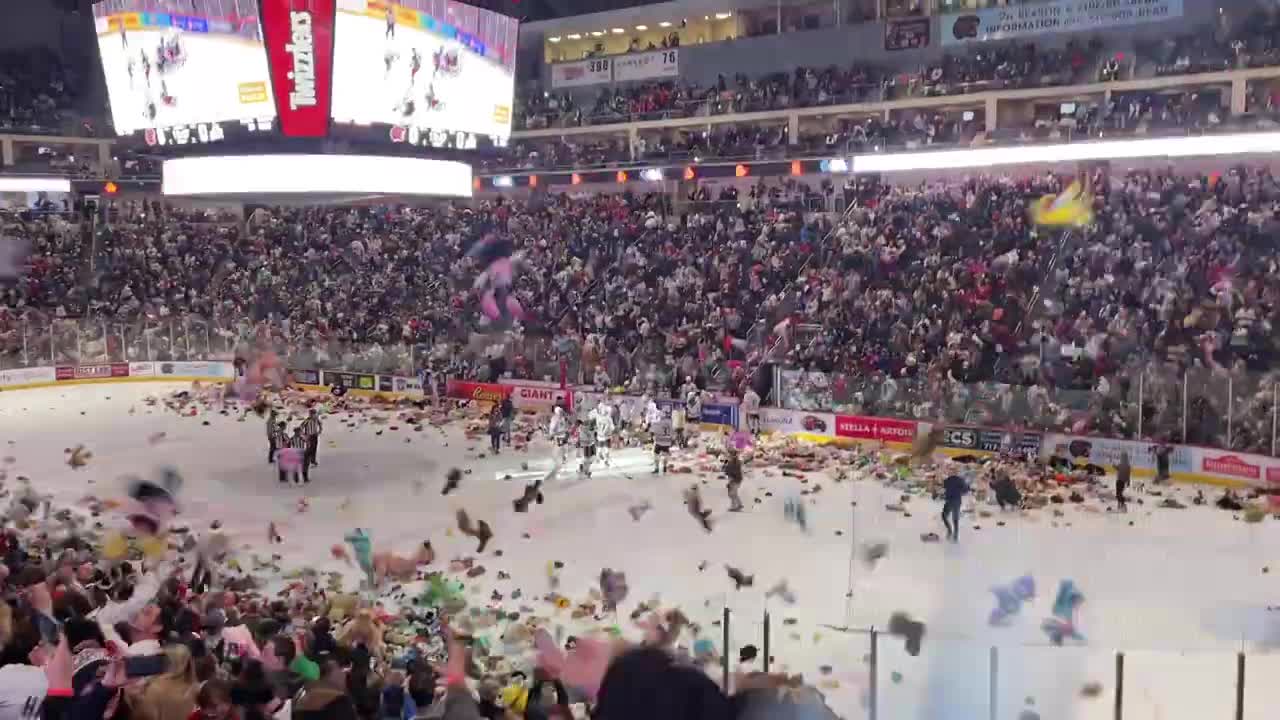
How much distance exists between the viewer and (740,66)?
41562mm

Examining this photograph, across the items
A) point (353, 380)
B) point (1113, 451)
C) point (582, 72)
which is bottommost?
point (1113, 451)

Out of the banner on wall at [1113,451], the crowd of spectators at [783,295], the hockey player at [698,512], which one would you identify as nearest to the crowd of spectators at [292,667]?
the hockey player at [698,512]

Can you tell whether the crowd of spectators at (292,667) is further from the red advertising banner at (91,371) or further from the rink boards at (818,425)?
Answer: the red advertising banner at (91,371)

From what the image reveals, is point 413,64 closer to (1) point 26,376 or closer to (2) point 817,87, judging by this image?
(2) point 817,87

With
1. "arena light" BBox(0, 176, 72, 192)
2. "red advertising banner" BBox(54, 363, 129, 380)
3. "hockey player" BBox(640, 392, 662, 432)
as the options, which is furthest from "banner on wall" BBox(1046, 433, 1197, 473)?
"arena light" BBox(0, 176, 72, 192)

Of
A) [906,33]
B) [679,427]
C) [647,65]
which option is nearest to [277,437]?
[679,427]

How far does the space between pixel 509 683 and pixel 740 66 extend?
1381 inches

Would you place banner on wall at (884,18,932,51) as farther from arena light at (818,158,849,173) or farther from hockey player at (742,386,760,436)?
hockey player at (742,386,760,436)

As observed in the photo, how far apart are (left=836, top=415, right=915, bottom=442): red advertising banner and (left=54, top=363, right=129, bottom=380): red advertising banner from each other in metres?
24.0

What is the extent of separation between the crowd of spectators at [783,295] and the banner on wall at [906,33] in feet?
21.5

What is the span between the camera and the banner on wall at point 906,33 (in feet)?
121

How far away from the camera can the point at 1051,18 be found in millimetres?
34406

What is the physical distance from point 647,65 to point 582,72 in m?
3.40

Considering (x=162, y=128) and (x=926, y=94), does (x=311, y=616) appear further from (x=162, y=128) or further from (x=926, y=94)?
(x=926, y=94)
